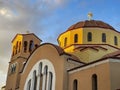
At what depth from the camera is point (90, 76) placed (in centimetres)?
1800

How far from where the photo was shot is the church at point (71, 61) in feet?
56.8

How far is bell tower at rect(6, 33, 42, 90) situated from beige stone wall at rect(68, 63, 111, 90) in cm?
932

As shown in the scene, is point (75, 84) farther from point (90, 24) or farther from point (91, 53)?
point (90, 24)

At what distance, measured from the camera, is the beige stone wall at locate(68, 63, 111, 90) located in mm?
16672

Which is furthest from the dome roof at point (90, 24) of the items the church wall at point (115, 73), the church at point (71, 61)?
the church wall at point (115, 73)

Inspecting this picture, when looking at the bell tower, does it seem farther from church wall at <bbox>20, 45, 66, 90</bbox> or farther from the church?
church wall at <bbox>20, 45, 66, 90</bbox>

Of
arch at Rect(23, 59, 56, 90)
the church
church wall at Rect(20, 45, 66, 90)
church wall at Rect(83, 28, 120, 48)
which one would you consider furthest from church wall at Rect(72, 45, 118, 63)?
arch at Rect(23, 59, 56, 90)

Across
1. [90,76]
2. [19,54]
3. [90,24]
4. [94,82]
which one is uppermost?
[90,24]

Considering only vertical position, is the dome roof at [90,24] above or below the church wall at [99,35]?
above

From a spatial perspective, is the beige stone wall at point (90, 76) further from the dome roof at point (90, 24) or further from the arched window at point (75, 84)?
the dome roof at point (90, 24)

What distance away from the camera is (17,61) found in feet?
92.5

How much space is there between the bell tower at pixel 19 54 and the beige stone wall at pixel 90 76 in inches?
367

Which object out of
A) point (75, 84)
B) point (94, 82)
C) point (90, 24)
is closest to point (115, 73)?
point (94, 82)

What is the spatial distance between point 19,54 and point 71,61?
935cm
